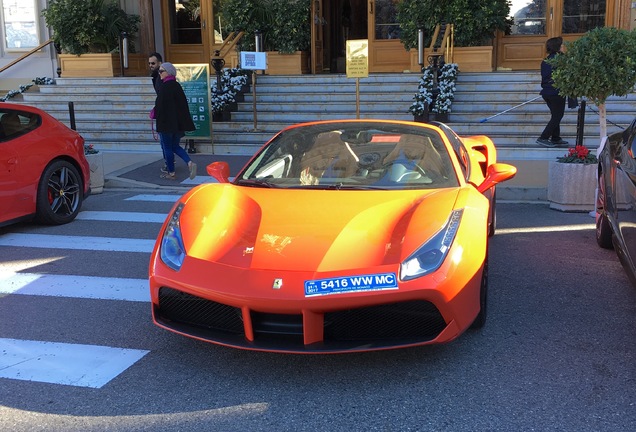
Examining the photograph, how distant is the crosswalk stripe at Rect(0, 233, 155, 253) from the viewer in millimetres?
6770

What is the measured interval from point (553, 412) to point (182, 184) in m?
7.84

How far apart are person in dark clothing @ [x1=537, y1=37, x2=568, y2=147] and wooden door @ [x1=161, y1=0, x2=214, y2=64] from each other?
9992 mm

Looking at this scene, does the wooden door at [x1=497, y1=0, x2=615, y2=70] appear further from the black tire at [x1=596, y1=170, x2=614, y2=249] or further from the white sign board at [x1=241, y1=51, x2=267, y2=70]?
the black tire at [x1=596, y1=170, x2=614, y2=249]

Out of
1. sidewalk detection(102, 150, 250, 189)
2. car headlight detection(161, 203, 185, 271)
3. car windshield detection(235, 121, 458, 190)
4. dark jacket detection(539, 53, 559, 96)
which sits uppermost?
dark jacket detection(539, 53, 559, 96)

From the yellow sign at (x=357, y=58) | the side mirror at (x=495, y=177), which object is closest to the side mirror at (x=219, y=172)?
the side mirror at (x=495, y=177)

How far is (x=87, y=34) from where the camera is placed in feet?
53.6

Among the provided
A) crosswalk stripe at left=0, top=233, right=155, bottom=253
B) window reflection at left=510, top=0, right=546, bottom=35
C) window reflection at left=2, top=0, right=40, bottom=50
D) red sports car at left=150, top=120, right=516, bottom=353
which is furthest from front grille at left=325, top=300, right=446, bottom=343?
window reflection at left=2, top=0, right=40, bottom=50

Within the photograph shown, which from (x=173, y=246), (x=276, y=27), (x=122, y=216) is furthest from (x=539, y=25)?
(x=173, y=246)

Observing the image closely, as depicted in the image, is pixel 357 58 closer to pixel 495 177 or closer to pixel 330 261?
pixel 495 177

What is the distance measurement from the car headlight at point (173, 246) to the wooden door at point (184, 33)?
14.9 m

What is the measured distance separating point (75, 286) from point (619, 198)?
4.39m

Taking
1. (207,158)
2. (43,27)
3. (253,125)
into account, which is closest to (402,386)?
(207,158)

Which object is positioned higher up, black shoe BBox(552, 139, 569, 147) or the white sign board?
the white sign board

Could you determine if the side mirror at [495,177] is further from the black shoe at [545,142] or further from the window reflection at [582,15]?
the window reflection at [582,15]
